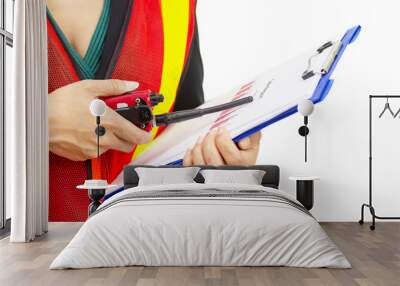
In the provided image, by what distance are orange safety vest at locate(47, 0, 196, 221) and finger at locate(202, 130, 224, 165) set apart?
24.3 inches

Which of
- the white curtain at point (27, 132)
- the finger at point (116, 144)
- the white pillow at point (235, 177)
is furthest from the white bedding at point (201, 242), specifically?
the finger at point (116, 144)

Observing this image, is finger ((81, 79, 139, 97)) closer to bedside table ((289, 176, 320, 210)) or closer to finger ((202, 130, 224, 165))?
finger ((202, 130, 224, 165))

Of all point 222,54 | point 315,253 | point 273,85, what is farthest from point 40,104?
point 315,253

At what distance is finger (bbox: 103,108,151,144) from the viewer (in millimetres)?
6816

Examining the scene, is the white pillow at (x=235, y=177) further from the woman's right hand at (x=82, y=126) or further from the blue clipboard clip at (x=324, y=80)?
the woman's right hand at (x=82, y=126)

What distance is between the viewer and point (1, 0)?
623cm

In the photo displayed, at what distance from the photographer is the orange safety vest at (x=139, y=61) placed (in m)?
6.89

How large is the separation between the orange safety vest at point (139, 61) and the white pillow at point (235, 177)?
39.3 inches

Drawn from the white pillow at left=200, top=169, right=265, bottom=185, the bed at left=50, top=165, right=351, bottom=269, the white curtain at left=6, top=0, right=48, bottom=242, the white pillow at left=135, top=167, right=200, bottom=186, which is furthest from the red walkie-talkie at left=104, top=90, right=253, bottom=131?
the bed at left=50, top=165, right=351, bottom=269

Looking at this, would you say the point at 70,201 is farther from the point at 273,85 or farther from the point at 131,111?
the point at 273,85

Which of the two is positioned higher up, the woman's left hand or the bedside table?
the woman's left hand

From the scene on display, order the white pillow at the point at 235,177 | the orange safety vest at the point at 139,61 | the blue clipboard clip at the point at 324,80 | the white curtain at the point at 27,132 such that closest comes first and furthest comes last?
the white curtain at the point at 27,132, the white pillow at the point at 235,177, the blue clipboard clip at the point at 324,80, the orange safety vest at the point at 139,61

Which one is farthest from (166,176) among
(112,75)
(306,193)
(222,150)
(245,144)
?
(306,193)

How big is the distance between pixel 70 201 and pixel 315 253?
12.2 feet
